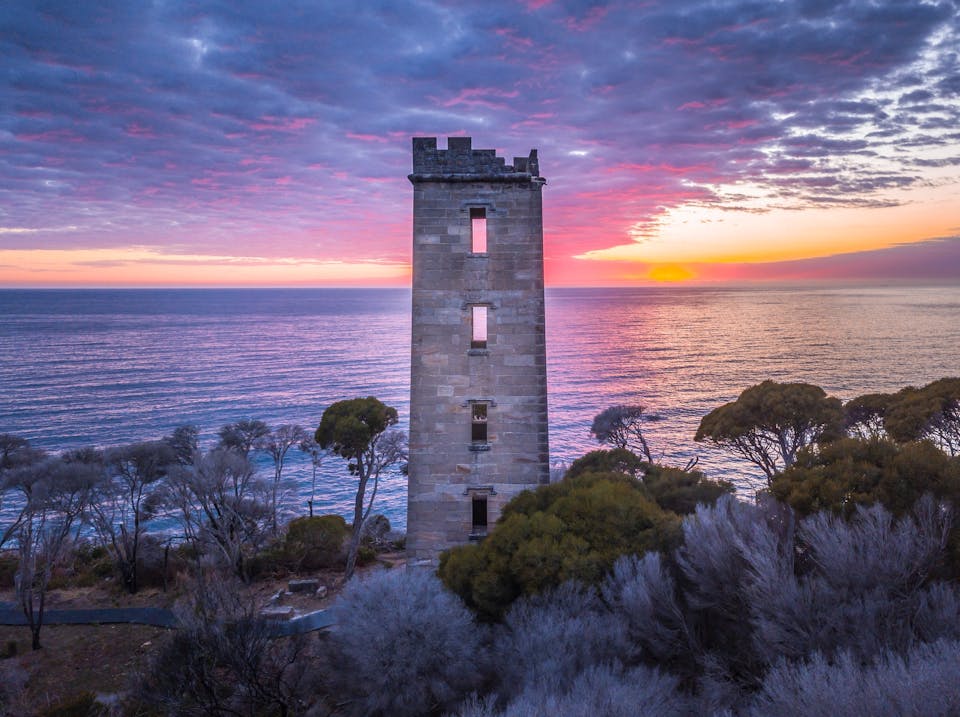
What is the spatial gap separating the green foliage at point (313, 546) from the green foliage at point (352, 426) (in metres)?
3.29

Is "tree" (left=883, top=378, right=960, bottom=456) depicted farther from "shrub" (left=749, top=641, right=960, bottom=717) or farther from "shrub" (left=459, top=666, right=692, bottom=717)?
"shrub" (left=459, top=666, right=692, bottom=717)

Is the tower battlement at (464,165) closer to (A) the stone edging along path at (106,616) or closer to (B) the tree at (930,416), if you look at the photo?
(A) the stone edging along path at (106,616)

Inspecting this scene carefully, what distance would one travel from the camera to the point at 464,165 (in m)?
16.4

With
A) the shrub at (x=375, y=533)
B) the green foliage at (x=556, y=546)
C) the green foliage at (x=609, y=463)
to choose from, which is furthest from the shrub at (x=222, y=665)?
the shrub at (x=375, y=533)

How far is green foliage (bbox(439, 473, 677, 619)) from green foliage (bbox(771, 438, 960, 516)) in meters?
3.17

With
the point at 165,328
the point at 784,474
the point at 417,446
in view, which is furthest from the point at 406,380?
the point at 165,328

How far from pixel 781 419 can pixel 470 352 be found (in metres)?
16.7

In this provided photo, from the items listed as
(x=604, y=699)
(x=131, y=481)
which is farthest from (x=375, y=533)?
(x=604, y=699)

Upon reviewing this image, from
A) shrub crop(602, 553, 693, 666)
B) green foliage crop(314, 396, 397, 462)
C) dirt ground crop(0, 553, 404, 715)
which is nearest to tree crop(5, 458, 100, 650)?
dirt ground crop(0, 553, 404, 715)

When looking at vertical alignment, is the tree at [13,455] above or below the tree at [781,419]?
below

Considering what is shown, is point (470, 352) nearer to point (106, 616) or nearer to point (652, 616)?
point (652, 616)

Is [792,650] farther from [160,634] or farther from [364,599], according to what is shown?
[160,634]

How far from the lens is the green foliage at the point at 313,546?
25734 millimetres

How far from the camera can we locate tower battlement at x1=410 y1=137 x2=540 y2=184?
16.3 meters
